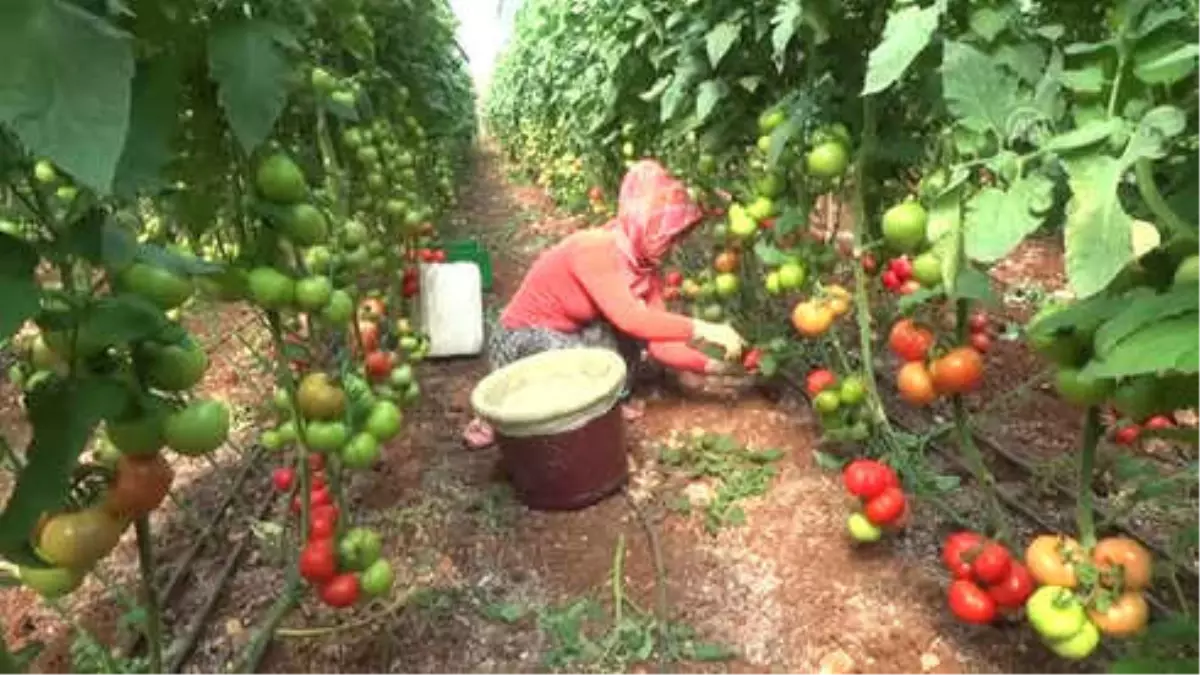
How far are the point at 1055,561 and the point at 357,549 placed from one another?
1.31m

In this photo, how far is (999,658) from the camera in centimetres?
208

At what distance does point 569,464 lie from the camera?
279 cm

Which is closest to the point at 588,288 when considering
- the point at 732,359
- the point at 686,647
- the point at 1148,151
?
the point at 732,359

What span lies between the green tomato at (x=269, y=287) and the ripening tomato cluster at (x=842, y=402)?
4.83 ft

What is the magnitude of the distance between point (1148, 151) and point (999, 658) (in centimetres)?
127

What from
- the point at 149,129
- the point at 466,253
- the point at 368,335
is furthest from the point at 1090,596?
the point at 466,253

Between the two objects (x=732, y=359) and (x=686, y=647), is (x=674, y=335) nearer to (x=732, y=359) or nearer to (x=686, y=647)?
(x=732, y=359)

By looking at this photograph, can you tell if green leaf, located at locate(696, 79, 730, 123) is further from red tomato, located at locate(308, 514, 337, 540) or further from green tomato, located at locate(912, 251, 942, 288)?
red tomato, located at locate(308, 514, 337, 540)

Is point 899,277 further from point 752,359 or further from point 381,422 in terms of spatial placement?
point 381,422

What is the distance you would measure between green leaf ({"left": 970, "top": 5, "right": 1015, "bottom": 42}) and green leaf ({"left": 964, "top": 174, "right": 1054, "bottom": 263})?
34cm

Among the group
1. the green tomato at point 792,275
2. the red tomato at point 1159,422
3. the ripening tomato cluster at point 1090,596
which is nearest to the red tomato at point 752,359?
the green tomato at point 792,275

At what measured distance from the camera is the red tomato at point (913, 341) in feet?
6.54

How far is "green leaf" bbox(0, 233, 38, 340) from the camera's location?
0.90 meters

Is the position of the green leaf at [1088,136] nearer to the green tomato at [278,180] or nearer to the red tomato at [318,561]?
the green tomato at [278,180]
